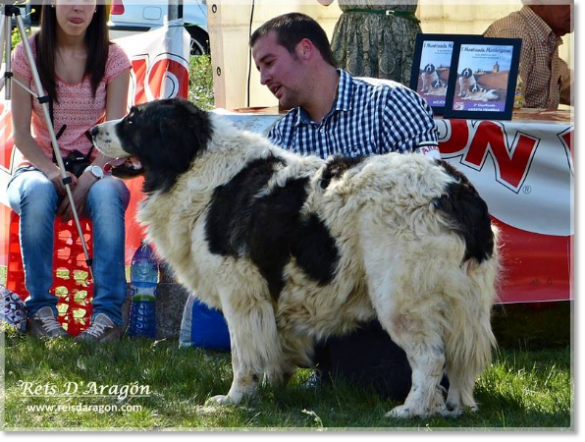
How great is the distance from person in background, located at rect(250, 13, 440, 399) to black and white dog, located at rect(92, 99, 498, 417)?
0.45 metres

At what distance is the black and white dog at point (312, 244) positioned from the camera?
12.3 feet

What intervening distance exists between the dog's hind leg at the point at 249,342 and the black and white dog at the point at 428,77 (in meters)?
2.23

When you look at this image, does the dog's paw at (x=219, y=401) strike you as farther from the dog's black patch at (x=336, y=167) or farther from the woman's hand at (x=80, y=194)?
the woman's hand at (x=80, y=194)

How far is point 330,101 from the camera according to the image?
4652mm

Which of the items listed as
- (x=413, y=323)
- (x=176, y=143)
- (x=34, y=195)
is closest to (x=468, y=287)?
(x=413, y=323)

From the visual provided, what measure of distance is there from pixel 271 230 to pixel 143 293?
6.15 feet

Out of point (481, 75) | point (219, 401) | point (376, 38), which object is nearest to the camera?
point (219, 401)

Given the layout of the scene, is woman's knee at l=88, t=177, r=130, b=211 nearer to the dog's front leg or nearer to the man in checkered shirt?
the man in checkered shirt

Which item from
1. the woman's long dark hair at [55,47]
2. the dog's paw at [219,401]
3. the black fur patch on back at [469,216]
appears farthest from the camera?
the woman's long dark hair at [55,47]

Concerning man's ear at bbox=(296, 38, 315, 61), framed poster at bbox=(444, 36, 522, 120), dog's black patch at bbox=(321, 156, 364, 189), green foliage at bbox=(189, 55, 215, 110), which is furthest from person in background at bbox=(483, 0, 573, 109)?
green foliage at bbox=(189, 55, 215, 110)

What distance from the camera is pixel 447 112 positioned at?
18.2ft

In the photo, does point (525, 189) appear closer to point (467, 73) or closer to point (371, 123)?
point (467, 73)

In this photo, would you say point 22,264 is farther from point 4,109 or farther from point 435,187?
point 435,187

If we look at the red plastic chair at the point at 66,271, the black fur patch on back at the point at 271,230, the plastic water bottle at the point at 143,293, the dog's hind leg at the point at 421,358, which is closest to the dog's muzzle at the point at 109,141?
the black fur patch on back at the point at 271,230
